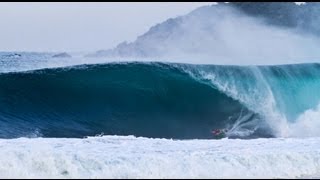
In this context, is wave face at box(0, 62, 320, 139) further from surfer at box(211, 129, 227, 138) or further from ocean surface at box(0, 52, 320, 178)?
surfer at box(211, 129, 227, 138)

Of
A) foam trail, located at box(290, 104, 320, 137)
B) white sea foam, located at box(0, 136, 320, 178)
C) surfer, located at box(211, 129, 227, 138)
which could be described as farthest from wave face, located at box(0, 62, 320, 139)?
white sea foam, located at box(0, 136, 320, 178)

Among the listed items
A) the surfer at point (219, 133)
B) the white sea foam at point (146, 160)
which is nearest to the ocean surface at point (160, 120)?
the white sea foam at point (146, 160)

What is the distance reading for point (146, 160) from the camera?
10055 millimetres

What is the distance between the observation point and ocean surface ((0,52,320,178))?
995 cm

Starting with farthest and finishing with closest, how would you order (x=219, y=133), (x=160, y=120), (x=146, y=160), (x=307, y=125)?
(x=307, y=125)
(x=160, y=120)
(x=219, y=133)
(x=146, y=160)

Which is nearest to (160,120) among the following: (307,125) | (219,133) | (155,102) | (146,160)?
(155,102)

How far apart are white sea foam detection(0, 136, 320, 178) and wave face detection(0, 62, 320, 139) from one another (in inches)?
132

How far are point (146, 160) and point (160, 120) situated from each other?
650cm

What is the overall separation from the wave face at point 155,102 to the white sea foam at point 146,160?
3349 mm

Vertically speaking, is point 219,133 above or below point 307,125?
above

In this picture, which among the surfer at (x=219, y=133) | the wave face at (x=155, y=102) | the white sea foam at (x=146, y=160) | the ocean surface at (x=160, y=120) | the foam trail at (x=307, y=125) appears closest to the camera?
the white sea foam at (x=146, y=160)

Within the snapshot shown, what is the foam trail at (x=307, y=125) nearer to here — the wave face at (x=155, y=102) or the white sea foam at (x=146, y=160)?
the wave face at (x=155, y=102)

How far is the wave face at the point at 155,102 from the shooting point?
15.7m

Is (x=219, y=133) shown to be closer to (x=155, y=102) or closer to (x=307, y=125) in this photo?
(x=155, y=102)
